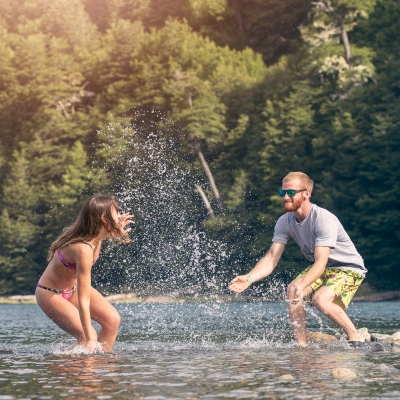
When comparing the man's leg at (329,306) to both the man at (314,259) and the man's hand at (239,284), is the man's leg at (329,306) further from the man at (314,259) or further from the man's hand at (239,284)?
the man's hand at (239,284)

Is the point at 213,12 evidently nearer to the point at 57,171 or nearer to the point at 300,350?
the point at 57,171

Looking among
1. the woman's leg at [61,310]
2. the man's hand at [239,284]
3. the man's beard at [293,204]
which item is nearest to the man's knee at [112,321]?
the woman's leg at [61,310]

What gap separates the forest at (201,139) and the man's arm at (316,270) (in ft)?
110

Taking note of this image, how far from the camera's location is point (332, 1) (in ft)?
171

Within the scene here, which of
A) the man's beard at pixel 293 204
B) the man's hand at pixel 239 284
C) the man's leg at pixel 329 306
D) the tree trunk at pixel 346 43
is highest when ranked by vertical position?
the tree trunk at pixel 346 43

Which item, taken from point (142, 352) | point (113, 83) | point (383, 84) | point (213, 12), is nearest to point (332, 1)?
point (383, 84)

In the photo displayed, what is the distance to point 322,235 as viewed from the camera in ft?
35.7

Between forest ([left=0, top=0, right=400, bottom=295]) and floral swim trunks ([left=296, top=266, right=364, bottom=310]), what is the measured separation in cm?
3280

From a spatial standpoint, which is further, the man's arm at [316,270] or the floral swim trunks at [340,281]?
the floral swim trunks at [340,281]

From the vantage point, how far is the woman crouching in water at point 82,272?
394 inches

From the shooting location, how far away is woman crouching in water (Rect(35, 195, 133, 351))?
10.0 metres

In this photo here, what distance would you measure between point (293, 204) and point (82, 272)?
2.39 meters

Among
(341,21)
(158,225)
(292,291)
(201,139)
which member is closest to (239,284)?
(292,291)

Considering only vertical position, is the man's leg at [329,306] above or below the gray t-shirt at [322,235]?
below
